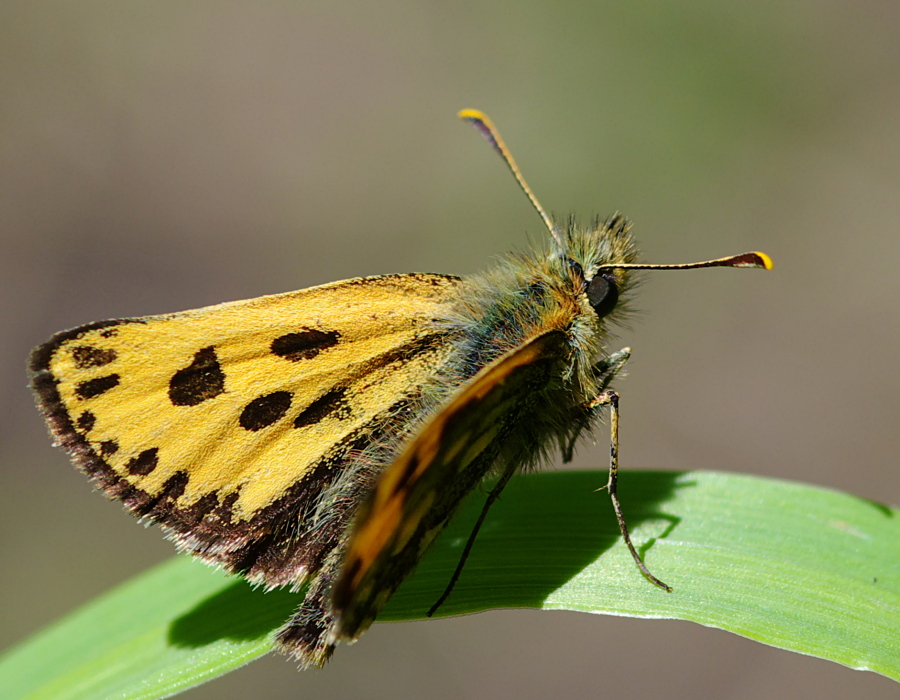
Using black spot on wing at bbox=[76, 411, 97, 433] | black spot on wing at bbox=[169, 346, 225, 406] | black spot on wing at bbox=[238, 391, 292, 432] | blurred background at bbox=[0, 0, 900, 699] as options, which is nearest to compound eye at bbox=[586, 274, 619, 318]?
black spot on wing at bbox=[238, 391, 292, 432]

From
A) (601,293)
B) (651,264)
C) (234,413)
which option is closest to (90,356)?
(234,413)

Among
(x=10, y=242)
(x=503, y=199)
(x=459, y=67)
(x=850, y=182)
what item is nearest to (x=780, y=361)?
(x=850, y=182)

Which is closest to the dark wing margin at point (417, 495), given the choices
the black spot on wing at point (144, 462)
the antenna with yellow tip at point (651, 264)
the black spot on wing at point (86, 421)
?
the antenna with yellow tip at point (651, 264)

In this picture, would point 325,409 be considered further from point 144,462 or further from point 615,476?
point 615,476

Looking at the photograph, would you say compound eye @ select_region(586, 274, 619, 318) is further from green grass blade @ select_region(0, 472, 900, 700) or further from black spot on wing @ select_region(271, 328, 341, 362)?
black spot on wing @ select_region(271, 328, 341, 362)

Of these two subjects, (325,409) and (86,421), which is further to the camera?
(325,409)

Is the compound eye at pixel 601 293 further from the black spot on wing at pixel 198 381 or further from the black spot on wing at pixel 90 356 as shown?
the black spot on wing at pixel 90 356
